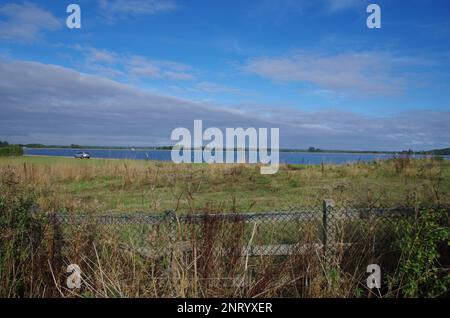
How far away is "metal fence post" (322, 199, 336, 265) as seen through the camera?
12.9 ft

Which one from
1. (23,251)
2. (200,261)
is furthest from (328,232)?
(23,251)

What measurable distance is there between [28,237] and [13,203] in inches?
20.8

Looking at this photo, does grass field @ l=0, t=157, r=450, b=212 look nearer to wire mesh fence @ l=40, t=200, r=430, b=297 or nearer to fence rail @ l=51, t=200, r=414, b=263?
wire mesh fence @ l=40, t=200, r=430, b=297

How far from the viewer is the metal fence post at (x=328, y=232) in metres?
3.92

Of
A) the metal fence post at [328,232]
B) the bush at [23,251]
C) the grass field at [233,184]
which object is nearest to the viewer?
the bush at [23,251]

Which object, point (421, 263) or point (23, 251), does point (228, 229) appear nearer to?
point (421, 263)

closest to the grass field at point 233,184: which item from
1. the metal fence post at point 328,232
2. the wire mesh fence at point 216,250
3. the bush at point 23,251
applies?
the bush at point 23,251

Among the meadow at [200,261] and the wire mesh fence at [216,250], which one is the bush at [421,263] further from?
the wire mesh fence at [216,250]

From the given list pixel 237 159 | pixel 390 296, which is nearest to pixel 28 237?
pixel 390 296

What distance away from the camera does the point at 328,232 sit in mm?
4137

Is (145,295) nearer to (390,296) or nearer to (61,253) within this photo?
(61,253)

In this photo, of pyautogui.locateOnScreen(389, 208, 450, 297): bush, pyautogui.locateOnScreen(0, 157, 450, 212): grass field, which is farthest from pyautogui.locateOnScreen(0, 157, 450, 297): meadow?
pyautogui.locateOnScreen(0, 157, 450, 212): grass field

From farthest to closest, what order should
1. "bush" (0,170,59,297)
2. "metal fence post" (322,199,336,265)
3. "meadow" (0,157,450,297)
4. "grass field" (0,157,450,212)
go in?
"grass field" (0,157,450,212) → "metal fence post" (322,199,336,265) → "bush" (0,170,59,297) → "meadow" (0,157,450,297)

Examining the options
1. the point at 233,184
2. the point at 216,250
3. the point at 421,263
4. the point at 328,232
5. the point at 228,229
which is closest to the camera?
the point at 421,263
